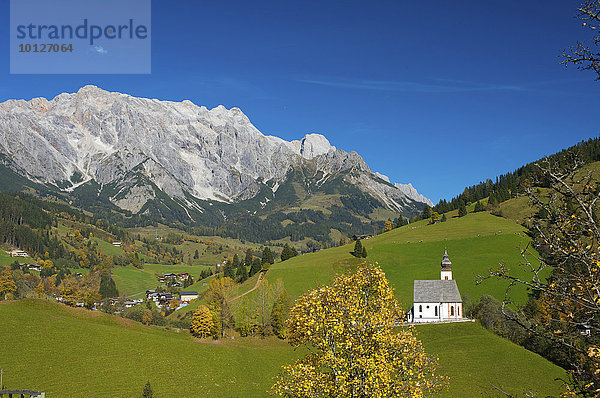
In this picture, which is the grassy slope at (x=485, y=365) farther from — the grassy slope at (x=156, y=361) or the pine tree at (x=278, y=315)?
the pine tree at (x=278, y=315)

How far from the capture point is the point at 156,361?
65.9m

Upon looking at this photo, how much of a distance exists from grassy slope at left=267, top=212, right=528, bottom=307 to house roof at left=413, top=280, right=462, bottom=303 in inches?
403

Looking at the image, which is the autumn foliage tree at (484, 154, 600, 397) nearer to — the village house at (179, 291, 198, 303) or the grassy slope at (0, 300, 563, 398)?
the grassy slope at (0, 300, 563, 398)

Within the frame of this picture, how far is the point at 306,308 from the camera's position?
23172mm

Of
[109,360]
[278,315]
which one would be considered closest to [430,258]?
[278,315]

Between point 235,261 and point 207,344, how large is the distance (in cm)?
11530

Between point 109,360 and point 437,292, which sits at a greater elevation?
point 437,292

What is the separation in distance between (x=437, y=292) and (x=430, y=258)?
4398 cm

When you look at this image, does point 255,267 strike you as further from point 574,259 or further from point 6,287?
point 574,259

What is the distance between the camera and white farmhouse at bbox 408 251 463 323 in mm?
105125

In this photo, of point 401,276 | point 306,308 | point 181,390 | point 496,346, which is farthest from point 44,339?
point 401,276

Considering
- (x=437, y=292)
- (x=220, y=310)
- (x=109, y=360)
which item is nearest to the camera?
(x=109, y=360)

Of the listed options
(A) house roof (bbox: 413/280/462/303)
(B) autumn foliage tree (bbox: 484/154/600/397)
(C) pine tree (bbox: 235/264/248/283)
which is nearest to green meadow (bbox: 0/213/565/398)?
(A) house roof (bbox: 413/280/462/303)

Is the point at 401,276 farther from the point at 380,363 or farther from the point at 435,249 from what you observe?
the point at 380,363
